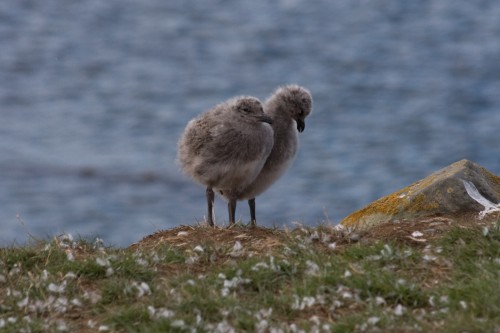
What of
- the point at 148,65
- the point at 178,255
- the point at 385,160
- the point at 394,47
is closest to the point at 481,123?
the point at 385,160

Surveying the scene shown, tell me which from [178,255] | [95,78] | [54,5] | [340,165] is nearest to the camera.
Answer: [178,255]

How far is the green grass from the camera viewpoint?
8.18 meters

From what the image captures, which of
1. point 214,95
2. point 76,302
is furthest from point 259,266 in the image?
point 214,95

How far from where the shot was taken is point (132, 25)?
3181 cm

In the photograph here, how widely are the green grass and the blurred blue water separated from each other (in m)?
9.39

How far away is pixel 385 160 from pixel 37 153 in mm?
6768

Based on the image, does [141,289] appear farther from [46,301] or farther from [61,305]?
[46,301]

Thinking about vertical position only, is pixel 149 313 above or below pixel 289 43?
below

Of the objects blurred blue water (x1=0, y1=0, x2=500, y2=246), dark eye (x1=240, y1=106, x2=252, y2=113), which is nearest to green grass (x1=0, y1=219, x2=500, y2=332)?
dark eye (x1=240, y1=106, x2=252, y2=113)

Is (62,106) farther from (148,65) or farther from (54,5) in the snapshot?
(54,5)

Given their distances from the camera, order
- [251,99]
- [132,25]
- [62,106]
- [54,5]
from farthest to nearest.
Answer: [54,5] → [132,25] → [62,106] → [251,99]

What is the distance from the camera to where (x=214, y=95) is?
25609 mm

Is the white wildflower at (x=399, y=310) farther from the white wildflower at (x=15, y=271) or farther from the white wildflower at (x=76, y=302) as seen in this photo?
the white wildflower at (x=15, y=271)

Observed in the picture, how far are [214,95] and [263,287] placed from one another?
16980 millimetres
